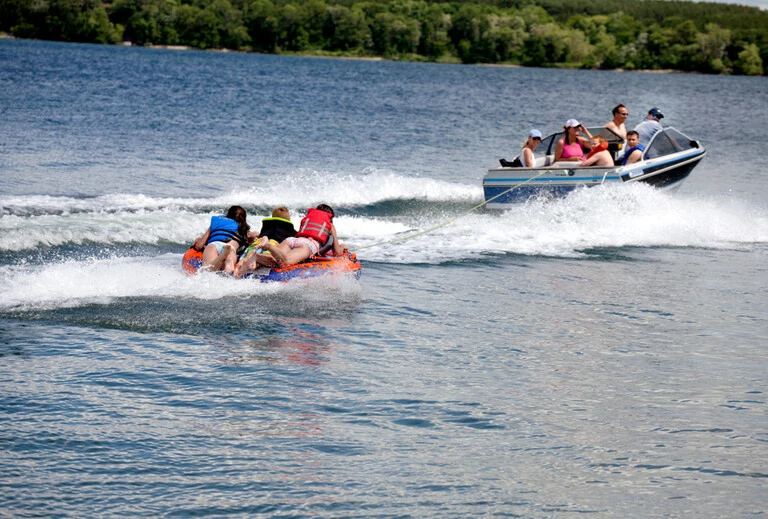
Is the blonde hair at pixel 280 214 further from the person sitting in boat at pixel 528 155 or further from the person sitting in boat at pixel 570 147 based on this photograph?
the person sitting in boat at pixel 570 147

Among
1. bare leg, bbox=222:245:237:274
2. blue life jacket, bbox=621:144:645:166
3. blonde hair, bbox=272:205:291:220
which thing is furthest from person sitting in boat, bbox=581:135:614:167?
bare leg, bbox=222:245:237:274

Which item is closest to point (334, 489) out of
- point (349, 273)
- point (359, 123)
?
point (349, 273)

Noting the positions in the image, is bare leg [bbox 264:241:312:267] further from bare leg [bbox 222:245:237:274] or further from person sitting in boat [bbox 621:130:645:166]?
person sitting in boat [bbox 621:130:645:166]

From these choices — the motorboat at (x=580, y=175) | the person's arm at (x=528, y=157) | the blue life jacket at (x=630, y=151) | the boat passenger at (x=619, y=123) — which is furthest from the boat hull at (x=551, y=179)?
the boat passenger at (x=619, y=123)

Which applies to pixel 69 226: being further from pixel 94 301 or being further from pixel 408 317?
pixel 408 317

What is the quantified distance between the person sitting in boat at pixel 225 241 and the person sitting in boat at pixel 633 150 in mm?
8391

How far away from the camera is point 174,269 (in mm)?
12391

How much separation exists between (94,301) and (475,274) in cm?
546

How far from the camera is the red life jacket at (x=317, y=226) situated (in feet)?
40.0

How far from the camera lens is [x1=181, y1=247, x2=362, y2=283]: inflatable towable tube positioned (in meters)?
11.7

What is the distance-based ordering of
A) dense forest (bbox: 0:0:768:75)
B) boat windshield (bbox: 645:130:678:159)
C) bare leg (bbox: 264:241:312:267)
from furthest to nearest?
1. dense forest (bbox: 0:0:768:75)
2. boat windshield (bbox: 645:130:678:159)
3. bare leg (bbox: 264:241:312:267)

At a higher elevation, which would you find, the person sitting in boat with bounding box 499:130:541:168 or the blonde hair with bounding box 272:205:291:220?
the person sitting in boat with bounding box 499:130:541:168

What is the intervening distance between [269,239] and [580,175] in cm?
737

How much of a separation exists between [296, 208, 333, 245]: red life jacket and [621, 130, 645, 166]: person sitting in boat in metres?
7.80
